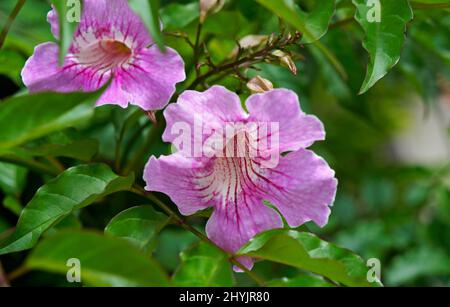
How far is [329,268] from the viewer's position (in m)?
0.79

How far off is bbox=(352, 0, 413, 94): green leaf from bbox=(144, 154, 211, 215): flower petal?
24 centimetres

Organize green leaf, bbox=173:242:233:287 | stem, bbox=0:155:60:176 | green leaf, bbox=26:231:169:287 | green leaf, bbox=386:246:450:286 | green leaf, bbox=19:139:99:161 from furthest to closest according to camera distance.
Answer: green leaf, bbox=386:246:450:286 → stem, bbox=0:155:60:176 → green leaf, bbox=19:139:99:161 → green leaf, bbox=173:242:233:287 → green leaf, bbox=26:231:169:287

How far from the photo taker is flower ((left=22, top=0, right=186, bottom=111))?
906 millimetres

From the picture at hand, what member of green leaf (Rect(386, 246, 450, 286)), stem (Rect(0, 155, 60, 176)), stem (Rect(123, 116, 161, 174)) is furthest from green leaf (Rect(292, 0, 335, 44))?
green leaf (Rect(386, 246, 450, 286))

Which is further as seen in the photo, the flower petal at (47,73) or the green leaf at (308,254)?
the flower petal at (47,73)

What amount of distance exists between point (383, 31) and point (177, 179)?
32 cm

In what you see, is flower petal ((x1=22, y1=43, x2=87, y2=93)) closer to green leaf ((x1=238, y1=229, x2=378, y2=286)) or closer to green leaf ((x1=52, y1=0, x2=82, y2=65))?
green leaf ((x1=52, y1=0, x2=82, y2=65))

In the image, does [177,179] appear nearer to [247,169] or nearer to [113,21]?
[247,169]

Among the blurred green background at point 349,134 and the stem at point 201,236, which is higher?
the stem at point 201,236

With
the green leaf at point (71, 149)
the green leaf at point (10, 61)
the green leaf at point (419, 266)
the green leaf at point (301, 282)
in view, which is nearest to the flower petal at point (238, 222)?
the green leaf at point (301, 282)

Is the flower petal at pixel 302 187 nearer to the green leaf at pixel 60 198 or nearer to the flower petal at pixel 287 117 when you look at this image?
the flower petal at pixel 287 117

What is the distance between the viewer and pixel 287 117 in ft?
2.86

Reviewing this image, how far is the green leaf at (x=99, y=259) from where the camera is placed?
624 mm

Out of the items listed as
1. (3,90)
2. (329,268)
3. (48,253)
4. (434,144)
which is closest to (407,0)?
(329,268)
